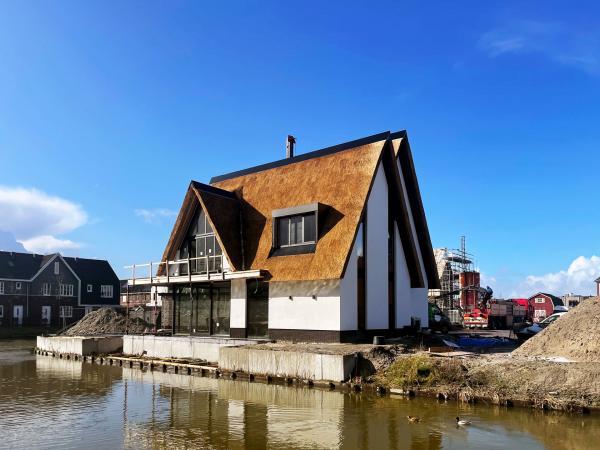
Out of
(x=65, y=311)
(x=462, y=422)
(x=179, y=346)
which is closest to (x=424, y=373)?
(x=462, y=422)

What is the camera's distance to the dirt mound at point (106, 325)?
46.9 meters

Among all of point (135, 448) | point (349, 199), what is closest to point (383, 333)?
point (349, 199)

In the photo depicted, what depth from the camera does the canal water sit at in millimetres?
12531

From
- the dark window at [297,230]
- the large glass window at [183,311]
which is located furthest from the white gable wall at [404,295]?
the large glass window at [183,311]

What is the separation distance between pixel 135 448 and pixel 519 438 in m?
8.99

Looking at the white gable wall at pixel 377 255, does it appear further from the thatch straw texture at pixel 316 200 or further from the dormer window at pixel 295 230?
the dormer window at pixel 295 230

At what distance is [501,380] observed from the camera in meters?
16.6

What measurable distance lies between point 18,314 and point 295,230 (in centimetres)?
5200

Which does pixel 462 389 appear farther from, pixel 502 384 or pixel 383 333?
pixel 383 333

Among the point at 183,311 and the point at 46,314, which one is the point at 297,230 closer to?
the point at 183,311

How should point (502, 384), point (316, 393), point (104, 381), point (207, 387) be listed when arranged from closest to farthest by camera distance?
point (502, 384), point (316, 393), point (207, 387), point (104, 381)

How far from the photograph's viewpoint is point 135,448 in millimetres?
12211

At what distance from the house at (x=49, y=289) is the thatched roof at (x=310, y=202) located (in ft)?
141

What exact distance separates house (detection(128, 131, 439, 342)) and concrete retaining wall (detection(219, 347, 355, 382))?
3.00m
